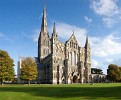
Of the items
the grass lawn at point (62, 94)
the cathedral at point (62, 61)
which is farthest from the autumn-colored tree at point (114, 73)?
the grass lawn at point (62, 94)

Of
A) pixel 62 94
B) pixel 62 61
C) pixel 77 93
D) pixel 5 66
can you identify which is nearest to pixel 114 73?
pixel 62 61

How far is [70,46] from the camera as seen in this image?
14275cm

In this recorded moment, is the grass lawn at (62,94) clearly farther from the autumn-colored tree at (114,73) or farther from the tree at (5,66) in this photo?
the autumn-colored tree at (114,73)

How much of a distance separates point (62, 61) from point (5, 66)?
5480 cm

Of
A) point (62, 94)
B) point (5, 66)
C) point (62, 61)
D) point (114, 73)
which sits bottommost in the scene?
point (62, 94)

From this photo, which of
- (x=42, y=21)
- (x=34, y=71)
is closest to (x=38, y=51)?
(x=42, y=21)

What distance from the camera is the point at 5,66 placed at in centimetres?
8306

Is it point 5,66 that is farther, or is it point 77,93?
point 5,66

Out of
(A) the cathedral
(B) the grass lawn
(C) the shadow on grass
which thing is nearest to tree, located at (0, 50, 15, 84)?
(C) the shadow on grass

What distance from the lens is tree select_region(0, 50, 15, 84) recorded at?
3221 inches

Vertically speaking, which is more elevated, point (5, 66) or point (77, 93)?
point (5, 66)

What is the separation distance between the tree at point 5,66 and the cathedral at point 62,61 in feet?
141

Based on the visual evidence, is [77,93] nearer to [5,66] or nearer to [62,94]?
[62,94]

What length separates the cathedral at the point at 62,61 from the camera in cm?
12912
